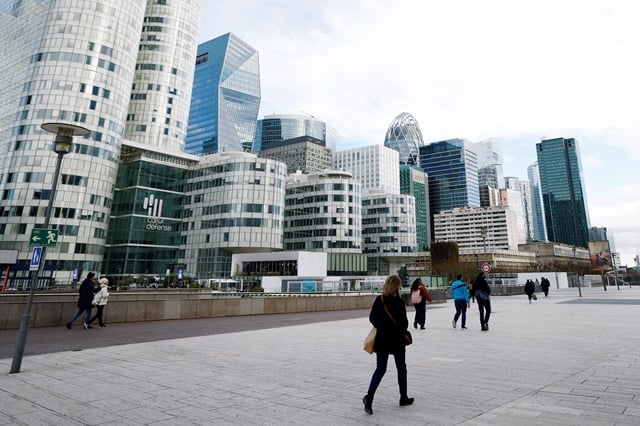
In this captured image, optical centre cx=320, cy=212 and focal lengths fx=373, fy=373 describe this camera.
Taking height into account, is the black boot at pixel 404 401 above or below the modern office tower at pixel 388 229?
below

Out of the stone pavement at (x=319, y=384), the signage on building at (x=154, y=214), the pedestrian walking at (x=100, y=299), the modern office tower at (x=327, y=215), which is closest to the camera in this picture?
the stone pavement at (x=319, y=384)

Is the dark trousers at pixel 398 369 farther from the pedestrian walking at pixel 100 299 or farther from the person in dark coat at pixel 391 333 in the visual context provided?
the pedestrian walking at pixel 100 299

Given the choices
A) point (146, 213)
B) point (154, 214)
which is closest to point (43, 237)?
point (146, 213)

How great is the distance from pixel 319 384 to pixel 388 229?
107 meters

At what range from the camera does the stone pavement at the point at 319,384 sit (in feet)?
15.4

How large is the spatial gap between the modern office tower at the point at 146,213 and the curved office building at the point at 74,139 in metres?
4.07

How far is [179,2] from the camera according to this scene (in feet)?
333

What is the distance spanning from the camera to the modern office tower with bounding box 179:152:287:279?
7819 cm

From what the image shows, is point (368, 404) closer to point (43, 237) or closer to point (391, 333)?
point (391, 333)

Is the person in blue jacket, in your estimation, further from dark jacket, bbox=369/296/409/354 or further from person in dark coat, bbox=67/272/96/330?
person in dark coat, bbox=67/272/96/330

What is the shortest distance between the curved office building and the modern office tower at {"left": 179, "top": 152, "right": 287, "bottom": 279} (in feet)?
58.1

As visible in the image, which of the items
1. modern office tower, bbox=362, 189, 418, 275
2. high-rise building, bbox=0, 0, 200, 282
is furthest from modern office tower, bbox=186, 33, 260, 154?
high-rise building, bbox=0, 0, 200, 282

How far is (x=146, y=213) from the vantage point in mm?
80125

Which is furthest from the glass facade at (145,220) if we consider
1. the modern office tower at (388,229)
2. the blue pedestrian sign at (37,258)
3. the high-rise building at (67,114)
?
the blue pedestrian sign at (37,258)
